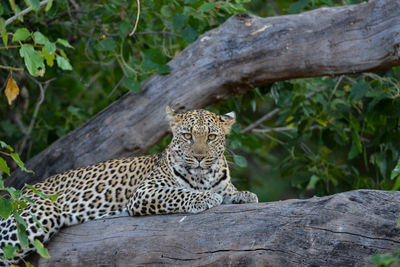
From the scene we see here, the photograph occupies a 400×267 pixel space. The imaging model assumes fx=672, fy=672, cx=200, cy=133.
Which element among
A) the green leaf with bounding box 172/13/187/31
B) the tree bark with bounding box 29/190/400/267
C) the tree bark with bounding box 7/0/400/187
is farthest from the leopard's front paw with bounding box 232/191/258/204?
the green leaf with bounding box 172/13/187/31

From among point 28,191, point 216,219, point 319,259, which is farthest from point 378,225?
point 28,191

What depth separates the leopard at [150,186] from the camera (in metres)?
6.93

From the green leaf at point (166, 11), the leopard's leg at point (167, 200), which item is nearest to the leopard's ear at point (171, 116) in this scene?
the leopard's leg at point (167, 200)

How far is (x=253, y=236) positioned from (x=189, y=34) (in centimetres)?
392

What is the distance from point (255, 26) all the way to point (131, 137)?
6.85ft

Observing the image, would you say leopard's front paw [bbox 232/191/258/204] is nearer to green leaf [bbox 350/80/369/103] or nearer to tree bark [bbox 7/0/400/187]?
tree bark [bbox 7/0/400/187]

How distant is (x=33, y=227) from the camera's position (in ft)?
22.7

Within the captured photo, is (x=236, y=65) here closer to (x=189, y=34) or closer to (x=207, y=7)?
(x=207, y=7)

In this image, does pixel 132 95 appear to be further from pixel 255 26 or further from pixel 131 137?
pixel 255 26

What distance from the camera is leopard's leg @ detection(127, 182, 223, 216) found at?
6.50 meters

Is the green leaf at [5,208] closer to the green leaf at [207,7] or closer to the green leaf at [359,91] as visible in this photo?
the green leaf at [207,7]

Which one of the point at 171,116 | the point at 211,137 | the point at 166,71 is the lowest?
the point at 211,137

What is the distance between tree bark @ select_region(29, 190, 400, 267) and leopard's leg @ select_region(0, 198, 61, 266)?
17 centimetres

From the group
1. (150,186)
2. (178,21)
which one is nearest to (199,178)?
(150,186)
